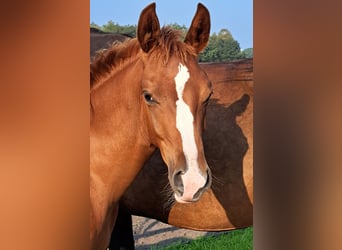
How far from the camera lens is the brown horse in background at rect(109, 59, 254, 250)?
2020 mm

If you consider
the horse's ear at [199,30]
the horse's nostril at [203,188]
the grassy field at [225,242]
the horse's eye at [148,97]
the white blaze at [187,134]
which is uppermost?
the horse's ear at [199,30]

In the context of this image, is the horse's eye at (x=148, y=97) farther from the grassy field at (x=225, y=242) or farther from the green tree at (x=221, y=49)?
the grassy field at (x=225, y=242)

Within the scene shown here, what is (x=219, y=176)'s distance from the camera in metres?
2.07

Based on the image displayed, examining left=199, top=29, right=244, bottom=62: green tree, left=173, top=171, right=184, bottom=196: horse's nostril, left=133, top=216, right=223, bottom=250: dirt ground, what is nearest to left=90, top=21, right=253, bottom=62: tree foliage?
left=199, top=29, right=244, bottom=62: green tree

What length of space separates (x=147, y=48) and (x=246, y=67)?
0.43m

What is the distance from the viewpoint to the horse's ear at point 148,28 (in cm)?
193

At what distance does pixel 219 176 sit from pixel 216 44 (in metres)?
0.53

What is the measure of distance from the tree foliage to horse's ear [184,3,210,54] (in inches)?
0.8

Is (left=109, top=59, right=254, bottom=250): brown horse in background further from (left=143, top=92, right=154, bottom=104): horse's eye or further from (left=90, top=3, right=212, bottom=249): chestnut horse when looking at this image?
(left=143, top=92, right=154, bottom=104): horse's eye

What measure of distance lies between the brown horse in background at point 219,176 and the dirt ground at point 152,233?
2cm

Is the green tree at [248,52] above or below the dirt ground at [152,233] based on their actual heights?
above

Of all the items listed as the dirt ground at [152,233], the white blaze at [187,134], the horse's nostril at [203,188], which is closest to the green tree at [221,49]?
the white blaze at [187,134]
